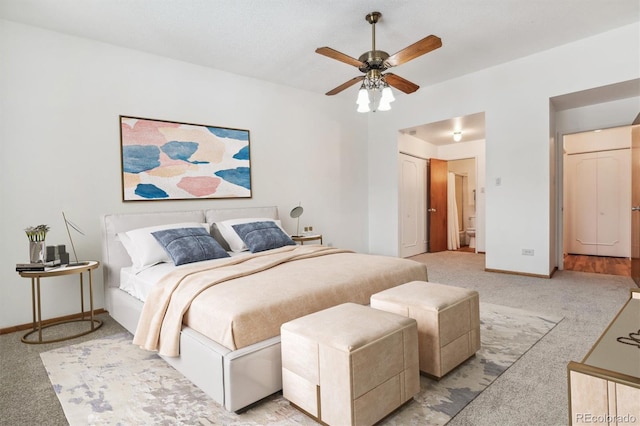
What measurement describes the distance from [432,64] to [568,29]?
1.48 m

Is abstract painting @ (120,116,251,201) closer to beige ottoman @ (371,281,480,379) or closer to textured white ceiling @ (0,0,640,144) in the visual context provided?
textured white ceiling @ (0,0,640,144)

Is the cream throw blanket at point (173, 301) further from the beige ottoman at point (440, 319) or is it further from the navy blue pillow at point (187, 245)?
the beige ottoman at point (440, 319)

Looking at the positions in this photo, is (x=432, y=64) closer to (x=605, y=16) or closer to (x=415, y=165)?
(x=605, y=16)

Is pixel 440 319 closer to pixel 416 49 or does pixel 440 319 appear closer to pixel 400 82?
pixel 416 49

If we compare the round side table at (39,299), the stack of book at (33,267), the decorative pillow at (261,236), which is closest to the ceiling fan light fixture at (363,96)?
the decorative pillow at (261,236)

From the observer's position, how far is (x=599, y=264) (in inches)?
219

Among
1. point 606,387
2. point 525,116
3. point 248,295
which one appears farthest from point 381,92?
point 606,387

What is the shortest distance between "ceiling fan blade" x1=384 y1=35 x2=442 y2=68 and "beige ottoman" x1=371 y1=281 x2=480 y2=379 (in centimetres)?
187

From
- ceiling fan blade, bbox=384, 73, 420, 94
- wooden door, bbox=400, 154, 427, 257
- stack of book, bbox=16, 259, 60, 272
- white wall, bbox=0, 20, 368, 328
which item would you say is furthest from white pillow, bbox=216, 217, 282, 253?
wooden door, bbox=400, 154, 427, 257

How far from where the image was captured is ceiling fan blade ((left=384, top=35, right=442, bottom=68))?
2658mm

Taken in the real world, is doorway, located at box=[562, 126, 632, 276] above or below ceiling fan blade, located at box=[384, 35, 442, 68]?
below

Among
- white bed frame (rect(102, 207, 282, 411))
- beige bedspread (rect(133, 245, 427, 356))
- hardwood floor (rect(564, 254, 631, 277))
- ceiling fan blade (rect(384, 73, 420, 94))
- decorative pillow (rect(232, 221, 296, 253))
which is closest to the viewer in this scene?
white bed frame (rect(102, 207, 282, 411))

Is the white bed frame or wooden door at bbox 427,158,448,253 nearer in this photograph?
the white bed frame

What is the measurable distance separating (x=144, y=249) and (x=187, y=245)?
38 cm
